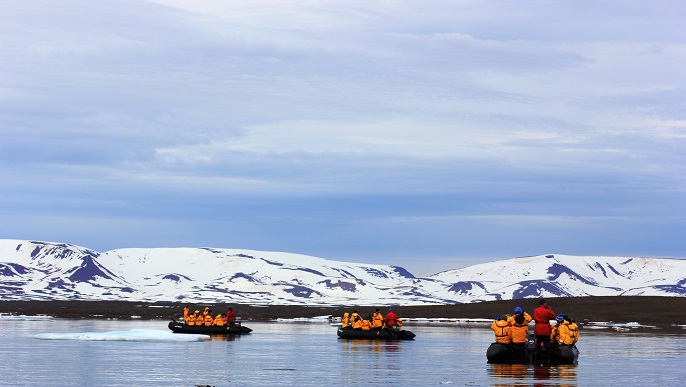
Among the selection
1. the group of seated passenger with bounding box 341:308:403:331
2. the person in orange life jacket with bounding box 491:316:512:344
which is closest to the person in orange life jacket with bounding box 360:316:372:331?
the group of seated passenger with bounding box 341:308:403:331

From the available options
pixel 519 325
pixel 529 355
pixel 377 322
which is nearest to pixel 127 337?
pixel 377 322

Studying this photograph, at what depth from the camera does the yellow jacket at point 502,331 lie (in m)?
39.1

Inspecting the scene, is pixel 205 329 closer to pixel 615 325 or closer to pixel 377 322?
pixel 377 322

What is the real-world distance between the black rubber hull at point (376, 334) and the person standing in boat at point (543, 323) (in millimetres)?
24626

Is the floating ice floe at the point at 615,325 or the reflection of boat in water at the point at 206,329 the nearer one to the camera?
the reflection of boat in water at the point at 206,329

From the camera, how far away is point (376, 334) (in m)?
65.2

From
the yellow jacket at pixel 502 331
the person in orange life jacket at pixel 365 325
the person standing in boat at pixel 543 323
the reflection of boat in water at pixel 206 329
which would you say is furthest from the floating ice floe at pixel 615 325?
the yellow jacket at pixel 502 331

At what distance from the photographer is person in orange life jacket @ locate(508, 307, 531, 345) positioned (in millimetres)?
38281

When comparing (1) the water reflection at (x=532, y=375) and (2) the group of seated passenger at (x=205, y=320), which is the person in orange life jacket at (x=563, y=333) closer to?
(1) the water reflection at (x=532, y=375)

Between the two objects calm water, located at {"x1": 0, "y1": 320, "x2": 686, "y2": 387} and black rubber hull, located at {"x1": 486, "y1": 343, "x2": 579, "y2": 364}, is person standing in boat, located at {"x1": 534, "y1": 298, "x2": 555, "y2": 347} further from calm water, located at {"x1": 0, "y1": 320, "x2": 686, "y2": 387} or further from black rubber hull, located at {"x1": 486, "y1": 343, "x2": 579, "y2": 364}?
calm water, located at {"x1": 0, "y1": 320, "x2": 686, "y2": 387}

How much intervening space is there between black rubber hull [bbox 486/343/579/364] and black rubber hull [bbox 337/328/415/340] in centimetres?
2303

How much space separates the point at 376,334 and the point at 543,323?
26.9 metres

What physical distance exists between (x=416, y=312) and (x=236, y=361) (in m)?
107

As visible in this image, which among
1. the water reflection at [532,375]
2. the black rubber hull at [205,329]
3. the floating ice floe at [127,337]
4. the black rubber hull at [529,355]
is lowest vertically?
the water reflection at [532,375]
